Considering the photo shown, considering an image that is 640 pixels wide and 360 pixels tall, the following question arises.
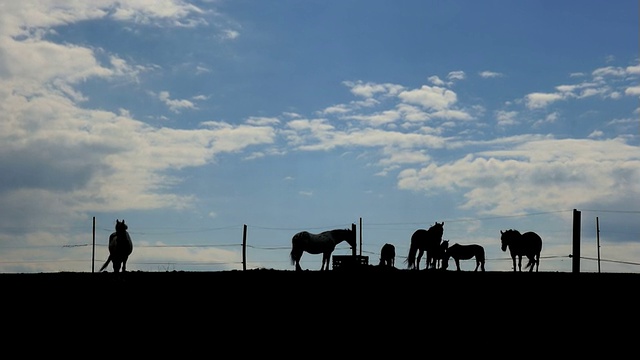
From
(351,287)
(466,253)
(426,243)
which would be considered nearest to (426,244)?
(426,243)

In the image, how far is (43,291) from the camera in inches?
877

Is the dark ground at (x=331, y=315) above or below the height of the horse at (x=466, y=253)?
below

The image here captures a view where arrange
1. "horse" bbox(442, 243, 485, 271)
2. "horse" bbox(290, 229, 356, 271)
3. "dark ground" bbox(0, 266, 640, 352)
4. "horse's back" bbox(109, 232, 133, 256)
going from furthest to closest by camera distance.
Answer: "horse" bbox(442, 243, 485, 271) < "horse" bbox(290, 229, 356, 271) < "horse's back" bbox(109, 232, 133, 256) < "dark ground" bbox(0, 266, 640, 352)

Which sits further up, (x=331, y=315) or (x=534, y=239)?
(x=534, y=239)

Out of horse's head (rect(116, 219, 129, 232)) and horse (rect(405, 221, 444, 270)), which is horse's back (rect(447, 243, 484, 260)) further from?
horse's head (rect(116, 219, 129, 232))

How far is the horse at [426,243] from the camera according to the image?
36.9 m

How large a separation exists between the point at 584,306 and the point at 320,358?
806 centimetres

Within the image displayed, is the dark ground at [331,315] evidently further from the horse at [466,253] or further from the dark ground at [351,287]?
the horse at [466,253]

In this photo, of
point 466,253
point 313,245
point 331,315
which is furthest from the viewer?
point 466,253

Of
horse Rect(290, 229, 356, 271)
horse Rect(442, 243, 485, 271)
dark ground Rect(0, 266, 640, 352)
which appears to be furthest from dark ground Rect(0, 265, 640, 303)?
horse Rect(442, 243, 485, 271)

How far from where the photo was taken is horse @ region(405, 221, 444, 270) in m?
36.9

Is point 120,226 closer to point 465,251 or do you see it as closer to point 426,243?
point 426,243

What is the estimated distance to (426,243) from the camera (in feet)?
121

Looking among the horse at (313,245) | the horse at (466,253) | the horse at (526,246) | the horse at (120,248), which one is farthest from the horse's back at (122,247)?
the horse at (466,253)
